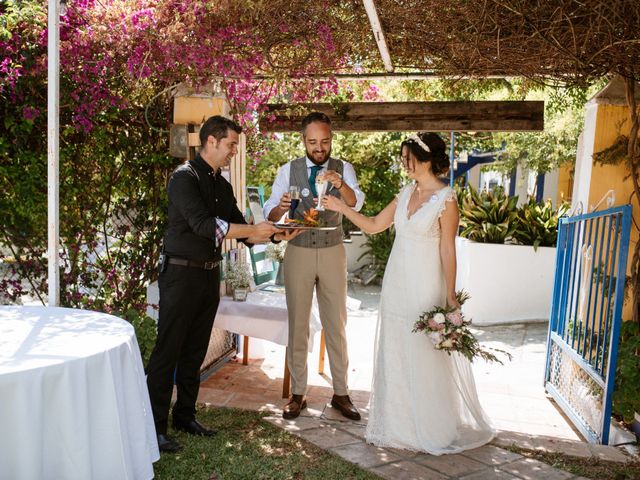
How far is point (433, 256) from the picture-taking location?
3900mm

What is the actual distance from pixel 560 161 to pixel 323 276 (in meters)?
8.63

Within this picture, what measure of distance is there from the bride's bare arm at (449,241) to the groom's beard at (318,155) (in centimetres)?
97

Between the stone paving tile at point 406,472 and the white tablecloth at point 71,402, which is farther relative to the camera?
the stone paving tile at point 406,472

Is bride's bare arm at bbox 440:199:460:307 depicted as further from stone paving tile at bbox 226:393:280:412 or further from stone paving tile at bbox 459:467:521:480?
stone paving tile at bbox 226:393:280:412

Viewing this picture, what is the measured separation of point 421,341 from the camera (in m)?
3.87

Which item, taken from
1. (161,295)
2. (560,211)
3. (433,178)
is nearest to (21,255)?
(161,295)

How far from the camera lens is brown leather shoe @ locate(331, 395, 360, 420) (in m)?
4.40

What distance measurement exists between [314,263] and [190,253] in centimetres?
97

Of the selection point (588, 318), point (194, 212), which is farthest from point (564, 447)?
point (194, 212)

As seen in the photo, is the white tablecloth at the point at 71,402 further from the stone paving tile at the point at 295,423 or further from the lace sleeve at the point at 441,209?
the lace sleeve at the point at 441,209

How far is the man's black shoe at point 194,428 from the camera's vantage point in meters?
3.95

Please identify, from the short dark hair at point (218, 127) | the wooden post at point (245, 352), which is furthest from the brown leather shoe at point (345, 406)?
the short dark hair at point (218, 127)

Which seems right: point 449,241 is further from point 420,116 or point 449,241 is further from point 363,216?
point 420,116

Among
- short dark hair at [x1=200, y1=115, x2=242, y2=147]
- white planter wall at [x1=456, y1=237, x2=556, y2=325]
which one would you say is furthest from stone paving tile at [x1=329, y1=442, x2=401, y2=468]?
white planter wall at [x1=456, y1=237, x2=556, y2=325]
